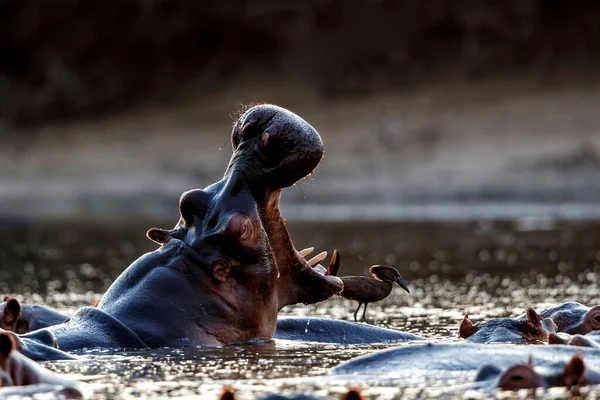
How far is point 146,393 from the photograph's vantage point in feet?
17.8

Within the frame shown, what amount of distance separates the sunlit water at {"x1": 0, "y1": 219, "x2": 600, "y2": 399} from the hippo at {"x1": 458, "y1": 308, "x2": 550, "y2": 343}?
0.42m

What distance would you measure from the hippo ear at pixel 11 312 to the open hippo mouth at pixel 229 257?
57 cm

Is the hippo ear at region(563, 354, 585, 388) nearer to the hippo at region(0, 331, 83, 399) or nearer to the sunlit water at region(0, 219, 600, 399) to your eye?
the sunlit water at region(0, 219, 600, 399)

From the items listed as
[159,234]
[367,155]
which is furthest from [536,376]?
[367,155]

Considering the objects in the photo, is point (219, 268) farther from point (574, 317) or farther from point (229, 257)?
point (574, 317)

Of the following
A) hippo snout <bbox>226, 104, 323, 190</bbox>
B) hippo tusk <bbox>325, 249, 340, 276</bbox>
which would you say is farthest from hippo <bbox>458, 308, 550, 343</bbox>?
hippo snout <bbox>226, 104, 323, 190</bbox>

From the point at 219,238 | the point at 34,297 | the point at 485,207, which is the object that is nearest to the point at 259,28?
the point at 485,207

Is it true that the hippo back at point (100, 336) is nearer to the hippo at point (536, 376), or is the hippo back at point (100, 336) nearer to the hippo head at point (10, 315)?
the hippo head at point (10, 315)

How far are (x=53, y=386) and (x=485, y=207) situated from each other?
18.3 metres

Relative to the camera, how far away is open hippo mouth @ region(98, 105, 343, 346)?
6.52m

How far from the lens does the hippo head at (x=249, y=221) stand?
654cm

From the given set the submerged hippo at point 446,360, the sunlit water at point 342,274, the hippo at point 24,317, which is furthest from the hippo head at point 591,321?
the hippo at point 24,317

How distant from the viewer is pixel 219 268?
21.4 feet

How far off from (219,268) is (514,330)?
167 centimetres
